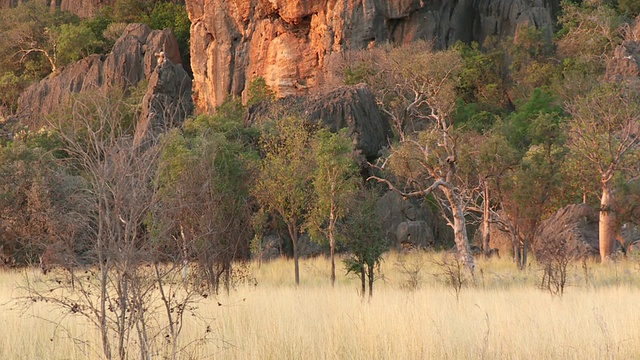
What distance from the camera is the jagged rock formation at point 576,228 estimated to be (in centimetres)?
2455

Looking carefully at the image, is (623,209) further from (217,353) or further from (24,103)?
(24,103)

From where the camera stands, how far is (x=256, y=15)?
53781mm

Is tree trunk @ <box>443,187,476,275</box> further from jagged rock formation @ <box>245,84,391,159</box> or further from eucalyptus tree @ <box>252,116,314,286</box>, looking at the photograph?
jagged rock formation @ <box>245,84,391,159</box>

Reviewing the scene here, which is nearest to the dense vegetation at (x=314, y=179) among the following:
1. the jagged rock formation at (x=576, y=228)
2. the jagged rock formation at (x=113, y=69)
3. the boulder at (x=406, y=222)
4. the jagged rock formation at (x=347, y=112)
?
the jagged rock formation at (x=576, y=228)

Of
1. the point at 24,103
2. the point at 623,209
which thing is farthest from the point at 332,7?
the point at 623,209

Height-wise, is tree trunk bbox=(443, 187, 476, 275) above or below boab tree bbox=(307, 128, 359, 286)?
below

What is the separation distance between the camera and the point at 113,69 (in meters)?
57.8

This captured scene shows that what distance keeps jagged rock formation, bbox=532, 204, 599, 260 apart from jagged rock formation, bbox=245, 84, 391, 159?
10148 mm

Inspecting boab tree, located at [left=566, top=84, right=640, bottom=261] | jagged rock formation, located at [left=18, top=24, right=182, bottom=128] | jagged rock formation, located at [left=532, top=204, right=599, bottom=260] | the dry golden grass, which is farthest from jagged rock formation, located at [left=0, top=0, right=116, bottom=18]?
the dry golden grass

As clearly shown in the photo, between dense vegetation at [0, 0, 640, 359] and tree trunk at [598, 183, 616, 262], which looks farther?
tree trunk at [598, 183, 616, 262]

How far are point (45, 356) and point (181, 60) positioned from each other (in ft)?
184

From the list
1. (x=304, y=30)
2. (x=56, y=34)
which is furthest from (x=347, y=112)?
(x=56, y=34)

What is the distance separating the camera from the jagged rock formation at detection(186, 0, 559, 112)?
165 ft

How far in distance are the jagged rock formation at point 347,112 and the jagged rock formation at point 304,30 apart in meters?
14.7
